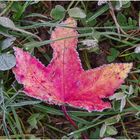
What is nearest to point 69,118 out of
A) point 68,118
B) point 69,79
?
point 68,118

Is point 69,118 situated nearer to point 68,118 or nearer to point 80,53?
point 68,118

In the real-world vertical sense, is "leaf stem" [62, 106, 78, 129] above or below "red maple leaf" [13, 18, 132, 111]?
below

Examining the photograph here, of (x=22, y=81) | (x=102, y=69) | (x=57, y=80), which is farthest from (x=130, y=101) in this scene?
(x=22, y=81)

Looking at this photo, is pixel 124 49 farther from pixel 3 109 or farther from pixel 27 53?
pixel 3 109

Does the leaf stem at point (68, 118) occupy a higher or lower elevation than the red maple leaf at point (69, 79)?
lower
